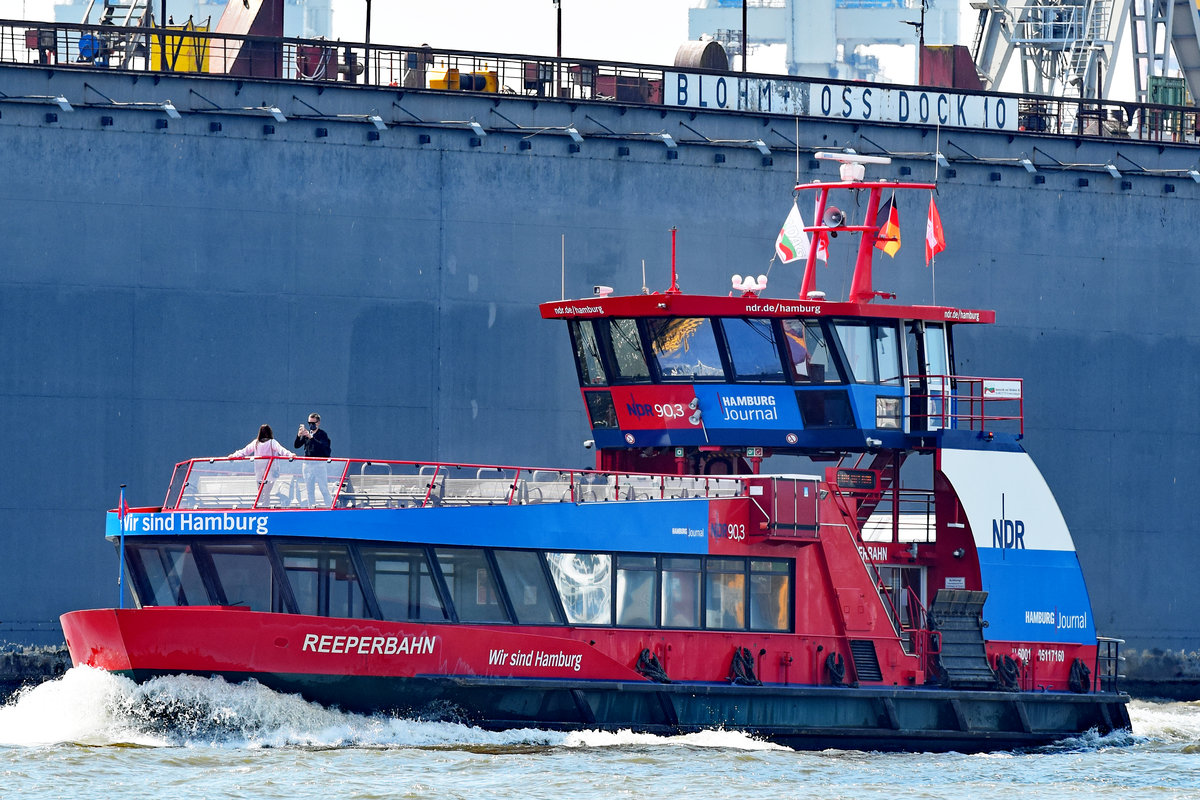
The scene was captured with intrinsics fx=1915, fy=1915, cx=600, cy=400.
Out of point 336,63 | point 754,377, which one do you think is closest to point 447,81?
point 336,63

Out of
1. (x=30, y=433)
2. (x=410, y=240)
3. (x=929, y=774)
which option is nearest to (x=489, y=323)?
(x=410, y=240)

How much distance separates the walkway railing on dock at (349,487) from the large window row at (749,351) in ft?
8.07

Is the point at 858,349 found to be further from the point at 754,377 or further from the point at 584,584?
the point at 584,584

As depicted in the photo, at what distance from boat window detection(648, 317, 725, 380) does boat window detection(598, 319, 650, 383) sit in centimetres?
24

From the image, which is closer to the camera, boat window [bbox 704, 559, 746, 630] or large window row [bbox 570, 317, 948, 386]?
boat window [bbox 704, 559, 746, 630]

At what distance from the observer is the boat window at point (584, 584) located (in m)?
22.2

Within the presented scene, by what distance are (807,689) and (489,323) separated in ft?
35.4

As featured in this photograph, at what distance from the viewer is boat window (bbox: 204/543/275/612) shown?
68.3 feet

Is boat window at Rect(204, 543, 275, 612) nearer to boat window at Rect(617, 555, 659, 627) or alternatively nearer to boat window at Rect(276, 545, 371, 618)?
boat window at Rect(276, 545, 371, 618)

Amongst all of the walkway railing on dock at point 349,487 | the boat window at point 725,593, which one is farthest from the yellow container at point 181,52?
the boat window at point 725,593

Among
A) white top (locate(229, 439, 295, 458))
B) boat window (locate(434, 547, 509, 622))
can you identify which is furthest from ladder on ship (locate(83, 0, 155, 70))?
boat window (locate(434, 547, 509, 622))

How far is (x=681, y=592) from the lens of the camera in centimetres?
2295

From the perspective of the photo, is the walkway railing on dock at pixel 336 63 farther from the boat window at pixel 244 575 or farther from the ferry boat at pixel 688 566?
the boat window at pixel 244 575

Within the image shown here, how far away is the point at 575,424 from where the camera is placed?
106ft
